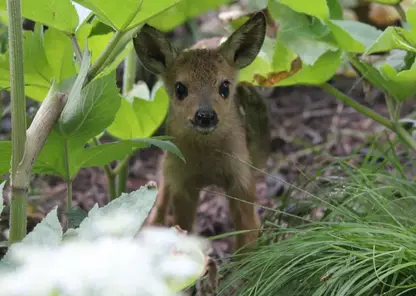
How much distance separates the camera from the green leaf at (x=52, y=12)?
4.71ft

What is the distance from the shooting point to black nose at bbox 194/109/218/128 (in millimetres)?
1965

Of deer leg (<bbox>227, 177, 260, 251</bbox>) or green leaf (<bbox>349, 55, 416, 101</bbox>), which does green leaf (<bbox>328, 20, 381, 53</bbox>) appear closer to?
green leaf (<bbox>349, 55, 416, 101</bbox>)

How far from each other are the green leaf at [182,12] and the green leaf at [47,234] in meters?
1.09

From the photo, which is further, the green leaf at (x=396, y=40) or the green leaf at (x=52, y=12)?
the green leaf at (x=396, y=40)

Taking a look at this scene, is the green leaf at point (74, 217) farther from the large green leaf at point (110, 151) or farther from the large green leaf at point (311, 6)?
the large green leaf at point (311, 6)

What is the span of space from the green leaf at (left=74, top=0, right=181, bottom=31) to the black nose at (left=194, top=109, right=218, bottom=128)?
23.0 inches

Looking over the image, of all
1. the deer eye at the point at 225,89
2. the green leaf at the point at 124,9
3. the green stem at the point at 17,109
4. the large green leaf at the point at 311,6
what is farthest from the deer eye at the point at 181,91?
the green stem at the point at 17,109

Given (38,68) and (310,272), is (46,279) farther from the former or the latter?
(38,68)

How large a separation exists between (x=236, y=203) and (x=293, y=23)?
0.59 meters

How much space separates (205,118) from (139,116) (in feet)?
0.65

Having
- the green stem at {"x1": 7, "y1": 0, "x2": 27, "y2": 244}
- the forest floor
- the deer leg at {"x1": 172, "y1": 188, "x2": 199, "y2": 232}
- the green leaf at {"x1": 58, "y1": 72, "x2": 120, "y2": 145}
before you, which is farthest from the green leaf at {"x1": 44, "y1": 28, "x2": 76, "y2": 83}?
the forest floor

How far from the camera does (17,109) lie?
1263 mm

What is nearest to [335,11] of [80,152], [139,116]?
[139,116]

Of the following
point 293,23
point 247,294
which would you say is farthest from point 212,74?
point 247,294
